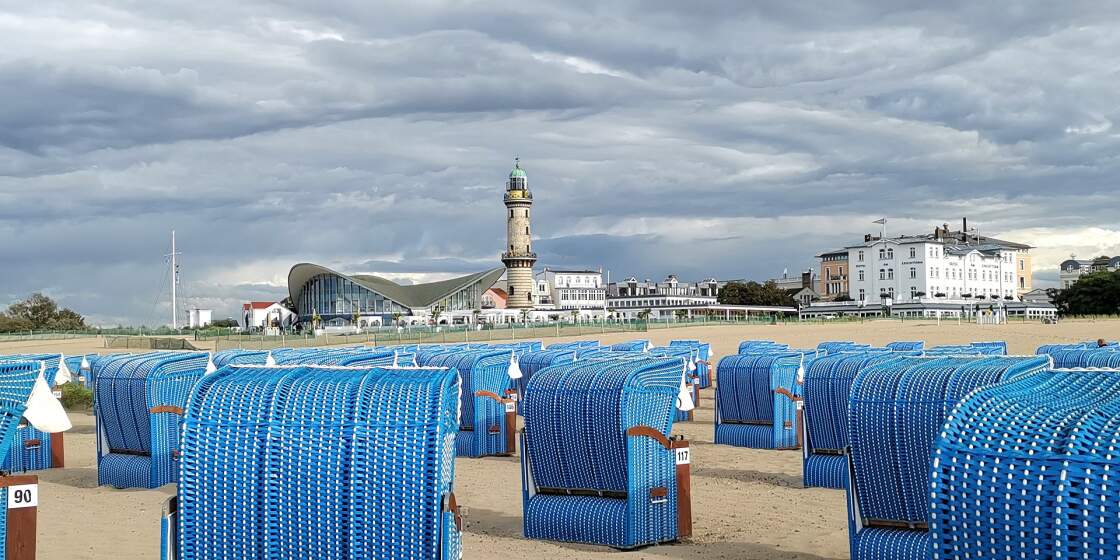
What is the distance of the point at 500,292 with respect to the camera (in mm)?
153625

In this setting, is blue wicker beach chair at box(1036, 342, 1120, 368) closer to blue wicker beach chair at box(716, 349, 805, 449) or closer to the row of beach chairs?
blue wicker beach chair at box(716, 349, 805, 449)

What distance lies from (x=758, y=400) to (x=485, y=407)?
3766 mm

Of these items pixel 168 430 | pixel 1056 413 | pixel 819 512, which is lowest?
pixel 819 512

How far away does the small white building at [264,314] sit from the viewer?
130250mm

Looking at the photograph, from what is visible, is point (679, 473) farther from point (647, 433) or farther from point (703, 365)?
point (703, 365)

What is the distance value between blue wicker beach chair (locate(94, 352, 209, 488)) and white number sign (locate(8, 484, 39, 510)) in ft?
22.0

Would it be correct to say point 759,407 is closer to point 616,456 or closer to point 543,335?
point 616,456

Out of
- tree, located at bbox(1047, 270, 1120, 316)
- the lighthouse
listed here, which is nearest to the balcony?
the lighthouse

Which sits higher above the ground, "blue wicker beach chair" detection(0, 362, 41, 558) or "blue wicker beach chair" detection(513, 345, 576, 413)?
"blue wicker beach chair" detection(0, 362, 41, 558)

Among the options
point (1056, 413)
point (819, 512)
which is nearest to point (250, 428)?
point (1056, 413)

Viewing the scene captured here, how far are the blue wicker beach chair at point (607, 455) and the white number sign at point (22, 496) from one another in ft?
13.5

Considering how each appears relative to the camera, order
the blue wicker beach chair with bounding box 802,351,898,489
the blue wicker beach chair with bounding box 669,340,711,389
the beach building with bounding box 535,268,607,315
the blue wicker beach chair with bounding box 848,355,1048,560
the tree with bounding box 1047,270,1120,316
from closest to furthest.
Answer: the blue wicker beach chair with bounding box 848,355,1048,560, the blue wicker beach chair with bounding box 802,351,898,489, the blue wicker beach chair with bounding box 669,340,711,389, the tree with bounding box 1047,270,1120,316, the beach building with bounding box 535,268,607,315

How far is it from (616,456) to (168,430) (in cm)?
617

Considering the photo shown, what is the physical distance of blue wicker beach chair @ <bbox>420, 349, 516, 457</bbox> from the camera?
15.7 m
